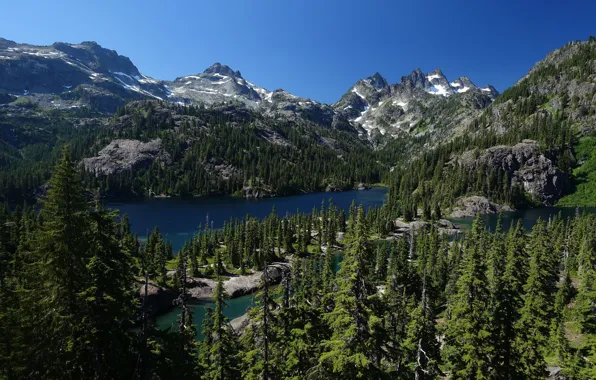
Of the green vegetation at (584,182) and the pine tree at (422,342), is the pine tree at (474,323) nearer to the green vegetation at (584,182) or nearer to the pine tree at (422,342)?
the pine tree at (422,342)

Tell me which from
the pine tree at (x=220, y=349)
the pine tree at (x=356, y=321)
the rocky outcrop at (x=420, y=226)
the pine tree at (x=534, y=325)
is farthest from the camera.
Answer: the rocky outcrop at (x=420, y=226)

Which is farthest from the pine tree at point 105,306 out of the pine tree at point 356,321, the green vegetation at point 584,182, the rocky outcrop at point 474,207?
the green vegetation at point 584,182

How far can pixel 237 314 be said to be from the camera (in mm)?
69812

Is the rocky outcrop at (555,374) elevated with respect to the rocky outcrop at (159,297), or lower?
elevated

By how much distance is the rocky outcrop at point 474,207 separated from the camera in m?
174

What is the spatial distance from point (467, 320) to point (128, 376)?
23786mm

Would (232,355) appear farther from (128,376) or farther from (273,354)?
(128,376)

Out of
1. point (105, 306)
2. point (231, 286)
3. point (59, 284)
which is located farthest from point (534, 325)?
point (231, 286)

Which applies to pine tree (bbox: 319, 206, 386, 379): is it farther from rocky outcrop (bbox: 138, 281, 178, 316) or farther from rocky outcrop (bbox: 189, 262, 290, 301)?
rocky outcrop (bbox: 138, 281, 178, 316)

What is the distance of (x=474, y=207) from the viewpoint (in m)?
177

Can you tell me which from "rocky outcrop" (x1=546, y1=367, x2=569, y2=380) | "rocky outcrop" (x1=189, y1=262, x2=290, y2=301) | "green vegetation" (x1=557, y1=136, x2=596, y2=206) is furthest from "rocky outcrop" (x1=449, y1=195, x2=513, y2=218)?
"rocky outcrop" (x1=546, y1=367, x2=569, y2=380)

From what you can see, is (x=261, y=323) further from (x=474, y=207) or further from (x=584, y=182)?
(x=584, y=182)

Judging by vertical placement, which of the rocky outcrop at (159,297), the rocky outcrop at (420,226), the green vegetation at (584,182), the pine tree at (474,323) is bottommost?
the rocky outcrop at (159,297)

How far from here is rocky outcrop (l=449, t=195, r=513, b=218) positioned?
174m
